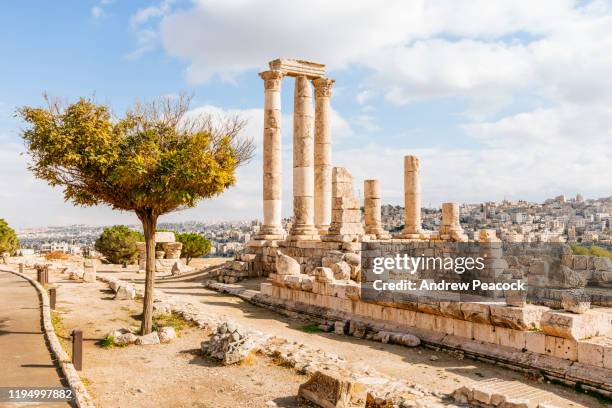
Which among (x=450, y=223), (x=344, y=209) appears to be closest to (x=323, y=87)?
(x=344, y=209)

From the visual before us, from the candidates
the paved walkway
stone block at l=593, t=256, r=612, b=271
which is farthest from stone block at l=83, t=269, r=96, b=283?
stone block at l=593, t=256, r=612, b=271

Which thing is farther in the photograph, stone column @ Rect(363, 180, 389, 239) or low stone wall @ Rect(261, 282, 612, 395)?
stone column @ Rect(363, 180, 389, 239)

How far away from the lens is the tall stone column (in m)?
23.8

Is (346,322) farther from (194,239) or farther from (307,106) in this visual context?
(194,239)

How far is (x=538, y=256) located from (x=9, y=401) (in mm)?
21166

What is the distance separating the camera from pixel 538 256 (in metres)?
22.8

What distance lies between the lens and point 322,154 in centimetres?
2388

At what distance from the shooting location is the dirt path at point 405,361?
8.34 meters

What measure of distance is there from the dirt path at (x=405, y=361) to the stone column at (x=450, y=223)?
530 inches

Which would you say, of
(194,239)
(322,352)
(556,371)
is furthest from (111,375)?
(194,239)

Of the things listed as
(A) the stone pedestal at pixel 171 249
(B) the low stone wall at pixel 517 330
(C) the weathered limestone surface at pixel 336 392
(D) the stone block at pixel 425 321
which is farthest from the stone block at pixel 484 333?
(A) the stone pedestal at pixel 171 249

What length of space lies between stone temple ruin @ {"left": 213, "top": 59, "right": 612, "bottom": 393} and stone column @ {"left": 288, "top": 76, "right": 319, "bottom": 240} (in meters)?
0.04

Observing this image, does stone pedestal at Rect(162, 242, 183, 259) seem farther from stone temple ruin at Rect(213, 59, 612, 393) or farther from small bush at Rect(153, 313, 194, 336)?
small bush at Rect(153, 313, 194, 336)

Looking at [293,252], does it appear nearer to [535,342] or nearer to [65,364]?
[535,342]
